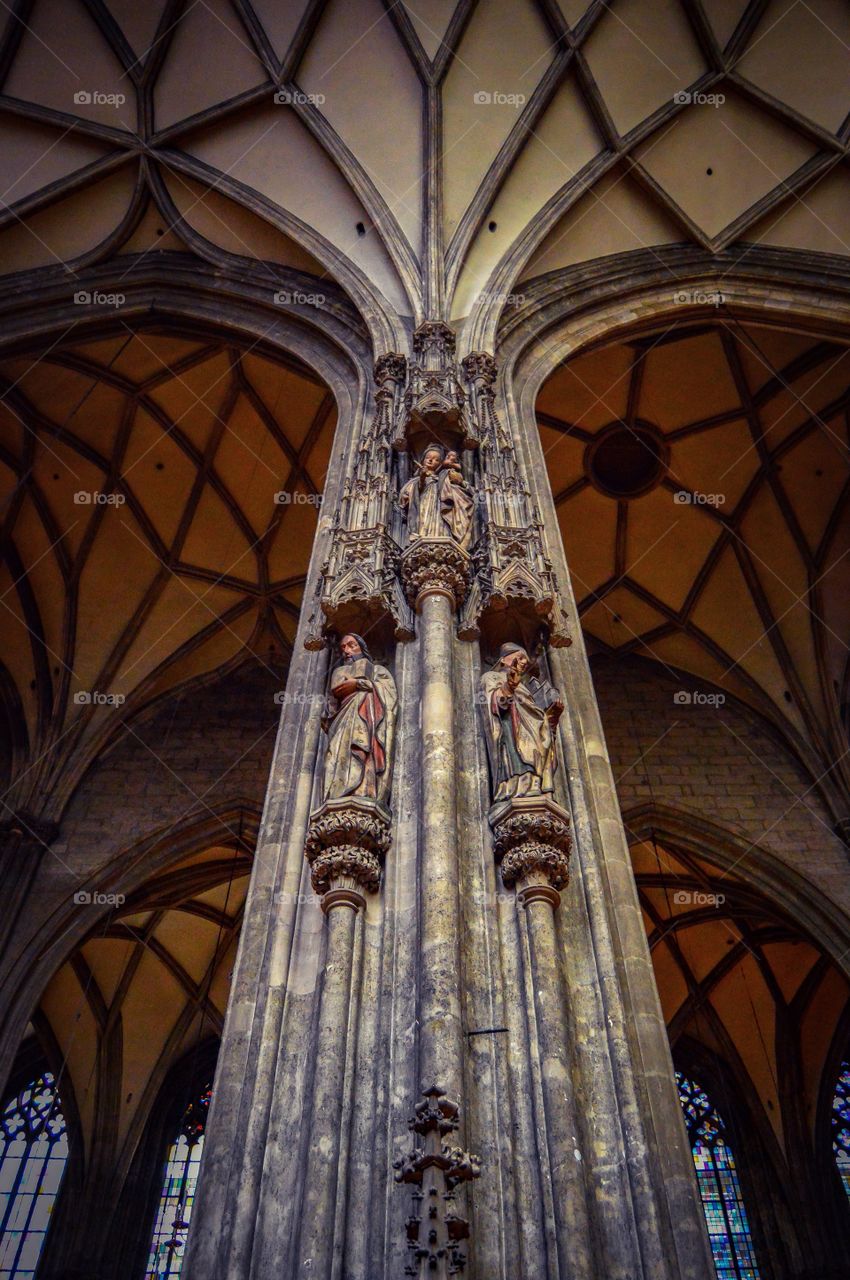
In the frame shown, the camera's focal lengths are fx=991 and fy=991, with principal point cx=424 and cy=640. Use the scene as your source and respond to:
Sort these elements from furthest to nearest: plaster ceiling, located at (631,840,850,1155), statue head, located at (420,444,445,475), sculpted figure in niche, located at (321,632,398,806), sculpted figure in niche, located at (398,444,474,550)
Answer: plaster ceiling, located at (631,840,850,1155) → statue head, located at (420,444,445,475) → sculpted figure in niche, located at (398,444,474,550) → sculpted figure in niche, located at (321,632,398,806)

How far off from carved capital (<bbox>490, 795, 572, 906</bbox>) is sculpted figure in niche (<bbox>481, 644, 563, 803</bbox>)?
129 millimetres

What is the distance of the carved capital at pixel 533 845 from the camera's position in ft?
16.9

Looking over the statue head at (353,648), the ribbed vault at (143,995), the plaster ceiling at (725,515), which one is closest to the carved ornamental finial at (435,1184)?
the statue head at (353,648)

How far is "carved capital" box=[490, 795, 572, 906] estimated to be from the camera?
514 centimetres

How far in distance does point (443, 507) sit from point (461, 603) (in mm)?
922

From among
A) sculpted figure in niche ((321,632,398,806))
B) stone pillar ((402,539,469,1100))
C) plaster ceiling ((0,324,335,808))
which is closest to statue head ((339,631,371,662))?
sculpted figure in niche ((321,632,398,806))

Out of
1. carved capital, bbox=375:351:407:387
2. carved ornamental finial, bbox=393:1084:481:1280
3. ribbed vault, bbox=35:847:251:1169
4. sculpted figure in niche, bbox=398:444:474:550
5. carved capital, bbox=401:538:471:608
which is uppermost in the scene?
carved capital, bbox=375:351:407:387

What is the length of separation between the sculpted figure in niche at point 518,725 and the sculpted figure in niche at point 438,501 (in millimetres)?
1079

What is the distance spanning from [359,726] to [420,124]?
30.7 feet

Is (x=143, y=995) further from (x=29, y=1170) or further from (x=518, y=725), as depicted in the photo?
(x=518, y=725)

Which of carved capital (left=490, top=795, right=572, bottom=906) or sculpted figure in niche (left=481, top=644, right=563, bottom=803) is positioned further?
sculpted figure in niche (left=481, top=644, right=563, bottom=803)

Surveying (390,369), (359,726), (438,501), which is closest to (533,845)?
(359,726)

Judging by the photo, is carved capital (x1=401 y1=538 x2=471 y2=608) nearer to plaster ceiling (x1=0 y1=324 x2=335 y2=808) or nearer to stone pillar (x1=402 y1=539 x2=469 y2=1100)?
stone pillar (x1=402 y1=539 x2=469 y2=1100)

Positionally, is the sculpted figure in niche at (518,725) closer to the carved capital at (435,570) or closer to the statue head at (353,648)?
the carved capital at (435,570)
